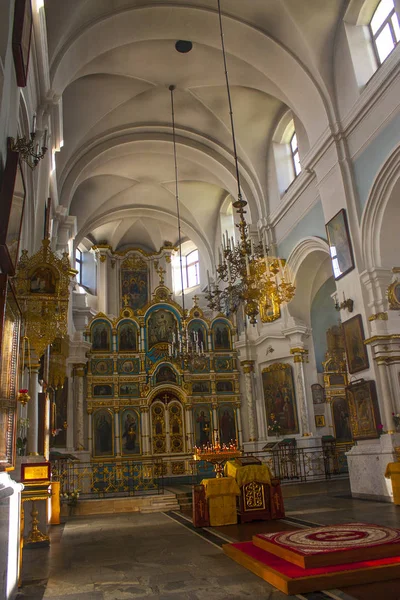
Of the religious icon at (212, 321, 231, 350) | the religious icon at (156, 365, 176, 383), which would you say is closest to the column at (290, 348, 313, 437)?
the religious icon at (212, 321, 231, 350)

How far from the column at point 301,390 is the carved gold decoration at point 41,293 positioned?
8.88m

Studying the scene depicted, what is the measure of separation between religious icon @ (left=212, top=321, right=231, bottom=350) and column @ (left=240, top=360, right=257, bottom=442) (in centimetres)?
113

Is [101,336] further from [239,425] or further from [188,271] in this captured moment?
[188,271]

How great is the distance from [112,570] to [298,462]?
9696mm

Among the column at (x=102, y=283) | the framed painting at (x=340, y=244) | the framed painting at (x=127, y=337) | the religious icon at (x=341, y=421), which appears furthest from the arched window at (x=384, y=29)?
the column at (x=102, y=283)

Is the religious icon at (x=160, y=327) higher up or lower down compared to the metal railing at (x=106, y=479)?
higher up

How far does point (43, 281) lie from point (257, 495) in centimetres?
446

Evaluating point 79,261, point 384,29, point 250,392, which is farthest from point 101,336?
point 384,29

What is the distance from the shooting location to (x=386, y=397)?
378 inches

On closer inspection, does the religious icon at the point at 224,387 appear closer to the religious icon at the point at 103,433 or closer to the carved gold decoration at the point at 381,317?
the religious icon at the point at 103,433

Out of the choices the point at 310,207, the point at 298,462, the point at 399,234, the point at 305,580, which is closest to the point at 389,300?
the point at 399,234

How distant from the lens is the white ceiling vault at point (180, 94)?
1140 cm

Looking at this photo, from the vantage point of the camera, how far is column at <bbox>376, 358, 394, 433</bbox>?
31.0 feet

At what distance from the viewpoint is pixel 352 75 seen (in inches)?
436
